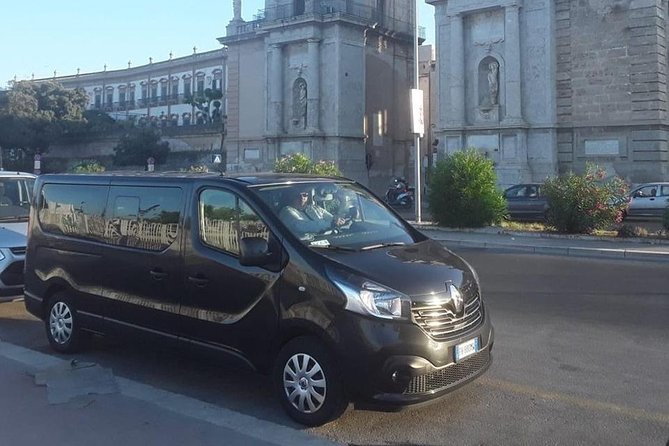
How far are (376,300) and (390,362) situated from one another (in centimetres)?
43

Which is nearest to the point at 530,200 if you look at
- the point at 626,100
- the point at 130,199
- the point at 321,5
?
the point at 626,100

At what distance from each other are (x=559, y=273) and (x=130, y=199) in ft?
29.8

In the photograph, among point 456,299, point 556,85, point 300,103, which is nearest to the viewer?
point 456,299

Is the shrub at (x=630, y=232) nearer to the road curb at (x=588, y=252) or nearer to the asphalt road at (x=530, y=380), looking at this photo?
the road curb at (x=588, y=252)

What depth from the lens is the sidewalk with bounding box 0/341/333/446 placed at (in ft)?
15.9

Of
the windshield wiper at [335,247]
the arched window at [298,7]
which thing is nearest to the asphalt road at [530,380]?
the windshield wiper at [335,247]

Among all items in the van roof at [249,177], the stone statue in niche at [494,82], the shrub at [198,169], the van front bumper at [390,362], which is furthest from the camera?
the stone statue in niche at [494,82]

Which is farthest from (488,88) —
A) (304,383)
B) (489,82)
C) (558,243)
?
(304,383)

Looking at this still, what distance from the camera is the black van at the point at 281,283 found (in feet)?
15.9

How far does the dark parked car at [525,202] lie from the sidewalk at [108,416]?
2112 cm

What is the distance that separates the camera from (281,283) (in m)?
5.21

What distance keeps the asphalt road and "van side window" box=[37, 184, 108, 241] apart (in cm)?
131

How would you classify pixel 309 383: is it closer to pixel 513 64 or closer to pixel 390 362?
pixel 390 362

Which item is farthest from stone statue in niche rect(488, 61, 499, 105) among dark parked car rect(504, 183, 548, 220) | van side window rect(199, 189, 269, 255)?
van side window rect(199, 189, 269, 255)
